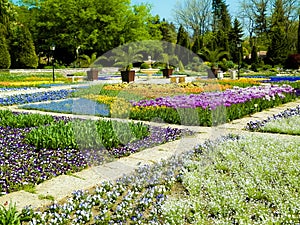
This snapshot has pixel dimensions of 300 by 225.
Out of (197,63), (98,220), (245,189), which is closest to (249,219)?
(245,189)

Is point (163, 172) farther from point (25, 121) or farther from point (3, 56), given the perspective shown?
point (3, 56)

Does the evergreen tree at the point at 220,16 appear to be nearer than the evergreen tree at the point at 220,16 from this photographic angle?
Yes

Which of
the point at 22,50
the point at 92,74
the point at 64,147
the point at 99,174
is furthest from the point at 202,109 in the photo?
the point at 22,50

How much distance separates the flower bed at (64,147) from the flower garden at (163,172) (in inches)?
0.5

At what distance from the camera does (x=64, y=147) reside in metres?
4.99

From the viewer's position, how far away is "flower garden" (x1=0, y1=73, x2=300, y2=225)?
2830 mm

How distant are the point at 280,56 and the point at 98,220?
1345 inches

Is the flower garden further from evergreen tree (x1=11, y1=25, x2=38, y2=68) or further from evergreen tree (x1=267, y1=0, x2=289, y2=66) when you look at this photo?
evergreen tree (x1=267, y1=0, x2=289, y2=66)

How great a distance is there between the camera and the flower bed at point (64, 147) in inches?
155

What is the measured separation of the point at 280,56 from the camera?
3388 cm

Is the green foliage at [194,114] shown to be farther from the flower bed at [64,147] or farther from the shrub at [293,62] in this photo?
the shrub at [293,62]

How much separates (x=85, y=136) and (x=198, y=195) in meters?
2.31

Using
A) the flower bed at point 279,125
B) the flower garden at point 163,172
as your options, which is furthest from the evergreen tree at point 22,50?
the flower bed at point 279,125

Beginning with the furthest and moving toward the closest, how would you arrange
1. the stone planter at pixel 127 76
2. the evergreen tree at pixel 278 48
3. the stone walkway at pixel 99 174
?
the evergreen tree at pixel 278 48
the stone planter at pixel 127 76
the stone walkway at pixel 99 174
